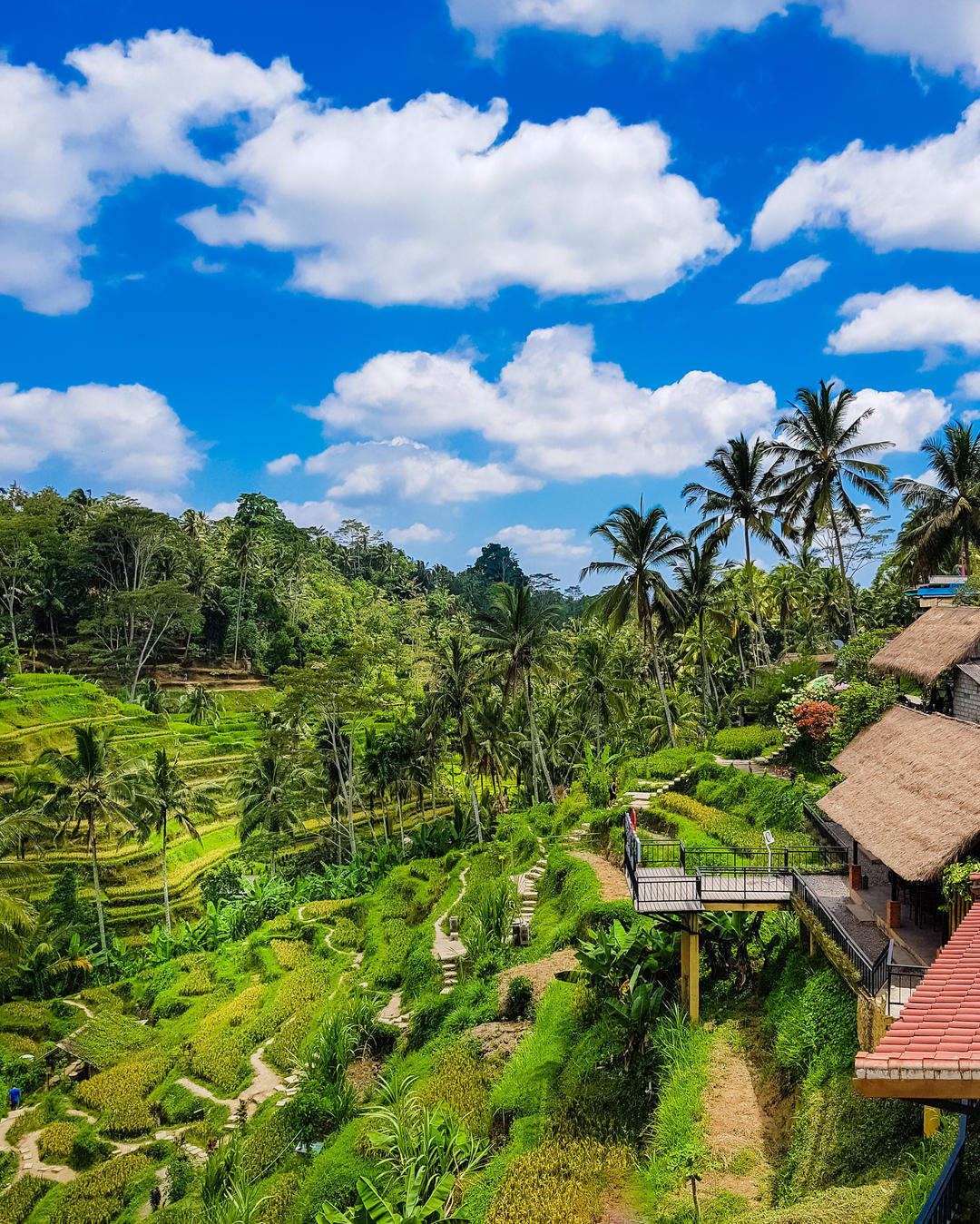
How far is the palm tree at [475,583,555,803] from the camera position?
37594 mm

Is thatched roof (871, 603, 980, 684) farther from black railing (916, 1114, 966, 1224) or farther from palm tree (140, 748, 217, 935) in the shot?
palm tree (140, 748, 217, 935)

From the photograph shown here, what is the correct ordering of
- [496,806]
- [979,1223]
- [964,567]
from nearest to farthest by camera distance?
[979,1223]
[964,567]
[496,806]

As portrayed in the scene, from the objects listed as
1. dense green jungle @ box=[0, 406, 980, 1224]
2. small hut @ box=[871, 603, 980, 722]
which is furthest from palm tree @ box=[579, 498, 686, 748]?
small hut @ box=[871, 603, 980, 722]

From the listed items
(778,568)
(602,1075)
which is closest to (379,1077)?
(602,1075)

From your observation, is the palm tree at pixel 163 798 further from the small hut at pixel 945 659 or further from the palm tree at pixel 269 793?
the small hut at pixel 945 659

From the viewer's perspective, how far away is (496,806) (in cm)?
5225

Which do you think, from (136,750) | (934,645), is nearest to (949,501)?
(934,645)

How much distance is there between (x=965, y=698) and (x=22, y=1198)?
88.3ft

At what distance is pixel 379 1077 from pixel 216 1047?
997cm

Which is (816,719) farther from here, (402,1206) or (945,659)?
(402,1206)

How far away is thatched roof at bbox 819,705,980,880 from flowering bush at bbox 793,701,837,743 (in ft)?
27.6

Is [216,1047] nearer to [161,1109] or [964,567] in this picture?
[161,1109]

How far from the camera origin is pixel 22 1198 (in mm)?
22516

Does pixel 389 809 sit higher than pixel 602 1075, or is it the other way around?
pixel 602 1075
